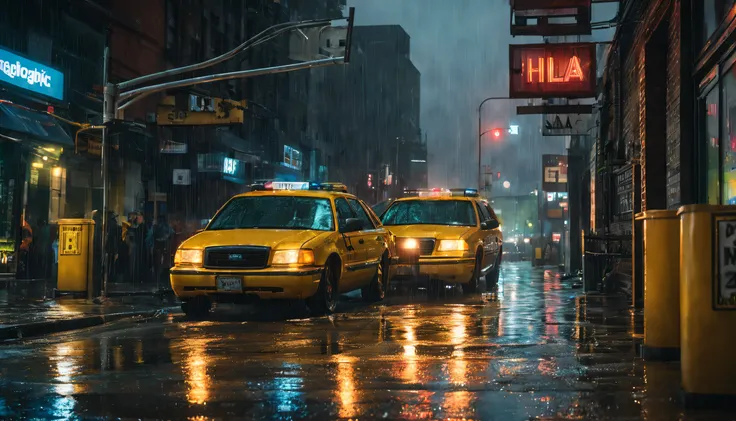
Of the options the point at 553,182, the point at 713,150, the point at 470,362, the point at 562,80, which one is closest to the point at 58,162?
the point at 562,80

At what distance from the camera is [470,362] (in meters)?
7.44

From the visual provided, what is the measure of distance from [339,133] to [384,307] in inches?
2521

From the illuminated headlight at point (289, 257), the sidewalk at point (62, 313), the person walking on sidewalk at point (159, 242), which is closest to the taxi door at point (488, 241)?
the sidewalk at point (62, 313)

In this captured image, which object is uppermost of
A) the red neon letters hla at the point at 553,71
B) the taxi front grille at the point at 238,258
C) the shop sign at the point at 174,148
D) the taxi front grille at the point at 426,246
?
the red neon letters hla at the point at 553,71

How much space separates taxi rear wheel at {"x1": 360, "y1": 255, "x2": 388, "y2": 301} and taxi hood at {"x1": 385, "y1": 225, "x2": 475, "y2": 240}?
4.19 feet

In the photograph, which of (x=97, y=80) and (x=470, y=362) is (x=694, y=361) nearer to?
(x=470, y=362)

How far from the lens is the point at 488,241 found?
1823 cm

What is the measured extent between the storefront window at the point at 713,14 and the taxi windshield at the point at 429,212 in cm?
653

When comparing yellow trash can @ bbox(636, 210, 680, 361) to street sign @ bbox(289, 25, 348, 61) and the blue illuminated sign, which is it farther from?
the blue illuminated sign

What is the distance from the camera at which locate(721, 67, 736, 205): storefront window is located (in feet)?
34.8

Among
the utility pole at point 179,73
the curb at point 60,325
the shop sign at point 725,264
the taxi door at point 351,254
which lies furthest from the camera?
the utility pole at point 179,73

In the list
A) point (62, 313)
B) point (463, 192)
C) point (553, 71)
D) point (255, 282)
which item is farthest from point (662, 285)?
point (553, 71)

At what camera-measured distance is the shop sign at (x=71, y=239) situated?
15.4 meters

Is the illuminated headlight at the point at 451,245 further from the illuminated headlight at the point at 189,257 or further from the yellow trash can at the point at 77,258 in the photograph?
the yellow trash can at the point at 77,258
